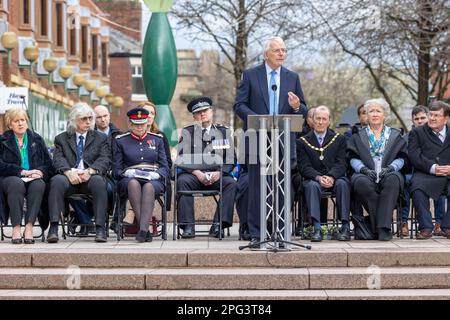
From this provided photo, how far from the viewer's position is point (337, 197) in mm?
12406

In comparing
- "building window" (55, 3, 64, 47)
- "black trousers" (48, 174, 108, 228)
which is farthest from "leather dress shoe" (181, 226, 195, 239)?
"building window" (55, 3, 64, 47)

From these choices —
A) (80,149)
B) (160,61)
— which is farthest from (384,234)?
(160,61)

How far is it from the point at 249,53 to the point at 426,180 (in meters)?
21.7

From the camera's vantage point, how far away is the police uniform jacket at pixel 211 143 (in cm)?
1310

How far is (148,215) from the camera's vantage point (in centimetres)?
1224

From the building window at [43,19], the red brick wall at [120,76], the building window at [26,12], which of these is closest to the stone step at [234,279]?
the building window at [26,12]

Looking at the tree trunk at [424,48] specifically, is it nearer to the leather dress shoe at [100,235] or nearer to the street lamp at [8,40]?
the street lamp at [8,40]

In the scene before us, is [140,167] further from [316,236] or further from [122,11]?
[122,11]

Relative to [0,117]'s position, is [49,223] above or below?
below

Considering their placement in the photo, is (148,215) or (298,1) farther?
(298,1)

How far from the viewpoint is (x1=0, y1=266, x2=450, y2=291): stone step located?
10438mm
